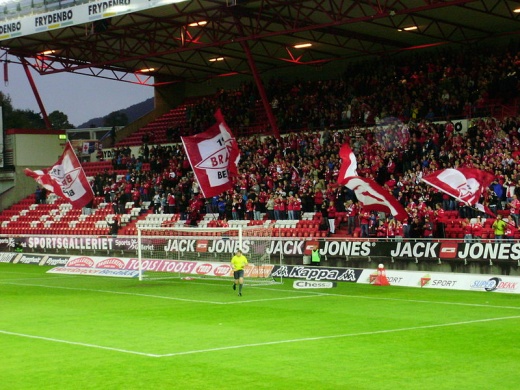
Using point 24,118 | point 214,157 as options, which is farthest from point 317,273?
point 24,118

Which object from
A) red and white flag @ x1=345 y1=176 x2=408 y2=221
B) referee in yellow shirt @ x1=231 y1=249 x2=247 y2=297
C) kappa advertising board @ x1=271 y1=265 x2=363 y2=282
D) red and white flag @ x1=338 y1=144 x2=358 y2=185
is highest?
red and white flag @ x1=338 y1=144 x2=358 y2=185

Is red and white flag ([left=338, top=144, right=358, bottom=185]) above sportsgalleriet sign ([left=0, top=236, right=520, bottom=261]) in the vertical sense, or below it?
above

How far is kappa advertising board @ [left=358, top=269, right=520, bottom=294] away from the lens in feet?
95.8

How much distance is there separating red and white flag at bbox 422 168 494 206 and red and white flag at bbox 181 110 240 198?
1146 centimetres

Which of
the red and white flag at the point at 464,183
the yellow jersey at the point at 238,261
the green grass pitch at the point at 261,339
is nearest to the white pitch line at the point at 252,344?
the green grass pitch at the point at 261,339

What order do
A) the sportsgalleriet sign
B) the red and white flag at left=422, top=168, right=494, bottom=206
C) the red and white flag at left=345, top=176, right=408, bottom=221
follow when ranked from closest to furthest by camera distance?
the red and white flag at left=422, top=168, right=494, bottom=206
the sportsgalleriet sign
the red and white flag at left=345, top=176, right=408, bottom=221

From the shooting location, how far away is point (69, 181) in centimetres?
4997

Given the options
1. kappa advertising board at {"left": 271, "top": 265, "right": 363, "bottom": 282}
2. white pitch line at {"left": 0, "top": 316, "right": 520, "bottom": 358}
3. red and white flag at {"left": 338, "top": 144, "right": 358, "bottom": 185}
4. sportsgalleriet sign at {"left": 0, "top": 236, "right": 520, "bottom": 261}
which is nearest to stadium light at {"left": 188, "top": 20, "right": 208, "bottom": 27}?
sportsgalleriet sign at {"left": 0, "top": 236, "right": 520, "bottom": 261}

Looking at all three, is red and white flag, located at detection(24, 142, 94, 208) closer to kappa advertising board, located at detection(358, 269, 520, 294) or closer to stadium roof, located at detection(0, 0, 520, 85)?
stadium roof, located at detection(0, 0, 520, 85)

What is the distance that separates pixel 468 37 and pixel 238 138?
49.1ft

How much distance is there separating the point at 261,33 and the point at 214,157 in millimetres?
9532

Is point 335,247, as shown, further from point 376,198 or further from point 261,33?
point 261,33

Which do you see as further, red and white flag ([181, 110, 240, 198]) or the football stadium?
red and white flag ([181, 110, 240, 198])

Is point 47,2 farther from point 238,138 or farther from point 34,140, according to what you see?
point 34,140
